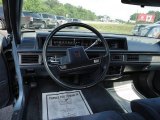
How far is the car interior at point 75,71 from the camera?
2.22 meters

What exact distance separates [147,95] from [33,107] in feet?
5.70

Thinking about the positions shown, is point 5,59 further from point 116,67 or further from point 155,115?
point 155,115

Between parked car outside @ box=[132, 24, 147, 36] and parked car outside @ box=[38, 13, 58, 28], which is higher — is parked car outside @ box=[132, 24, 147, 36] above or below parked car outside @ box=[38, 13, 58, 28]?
below

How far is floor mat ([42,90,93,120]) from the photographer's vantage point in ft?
9.52

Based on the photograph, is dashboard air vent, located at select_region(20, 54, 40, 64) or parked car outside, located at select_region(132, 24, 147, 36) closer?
dashboard air vent, located at select_region(20, 54, 40, 64)

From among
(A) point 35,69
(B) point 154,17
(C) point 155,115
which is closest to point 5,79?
(A) point 35,69

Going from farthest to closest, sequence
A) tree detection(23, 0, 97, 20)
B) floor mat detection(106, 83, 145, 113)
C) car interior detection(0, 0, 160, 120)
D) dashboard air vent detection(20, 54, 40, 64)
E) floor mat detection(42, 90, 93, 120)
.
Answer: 1. floor mat detection(106, 83, 145, 113)
2. floor mat detection(42, 90, 93, 120)
3. dashboard air vent detection(20, 54, 40, 64)
4. tree detection(23, 0, 97, 20)
5. car interior detection(0, 0, 160, 120)

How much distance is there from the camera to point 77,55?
2.30 m

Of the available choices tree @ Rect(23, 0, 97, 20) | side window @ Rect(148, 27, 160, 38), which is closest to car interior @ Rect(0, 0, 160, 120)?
side window @ Rect(148, 27, 160, 38)

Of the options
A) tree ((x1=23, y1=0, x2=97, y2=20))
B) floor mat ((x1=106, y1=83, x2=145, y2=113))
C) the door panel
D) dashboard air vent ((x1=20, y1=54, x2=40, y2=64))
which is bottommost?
floor mat ((x1=106, y1=83, x2=145, y2=113))

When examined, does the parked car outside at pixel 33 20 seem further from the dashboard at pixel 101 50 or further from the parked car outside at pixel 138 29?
the parked car outside at pixel 138 29

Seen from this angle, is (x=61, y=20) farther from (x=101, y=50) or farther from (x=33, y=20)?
(x=101, y=50)

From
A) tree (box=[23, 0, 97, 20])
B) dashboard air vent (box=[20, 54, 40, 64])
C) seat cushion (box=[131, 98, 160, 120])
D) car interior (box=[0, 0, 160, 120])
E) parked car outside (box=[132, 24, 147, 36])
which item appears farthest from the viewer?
parked car outside (box=[132, 24, 147, 36])

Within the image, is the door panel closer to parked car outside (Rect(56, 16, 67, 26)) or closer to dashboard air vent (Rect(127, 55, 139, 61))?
parked car outside (Rect(56, 16, 67, 26))
